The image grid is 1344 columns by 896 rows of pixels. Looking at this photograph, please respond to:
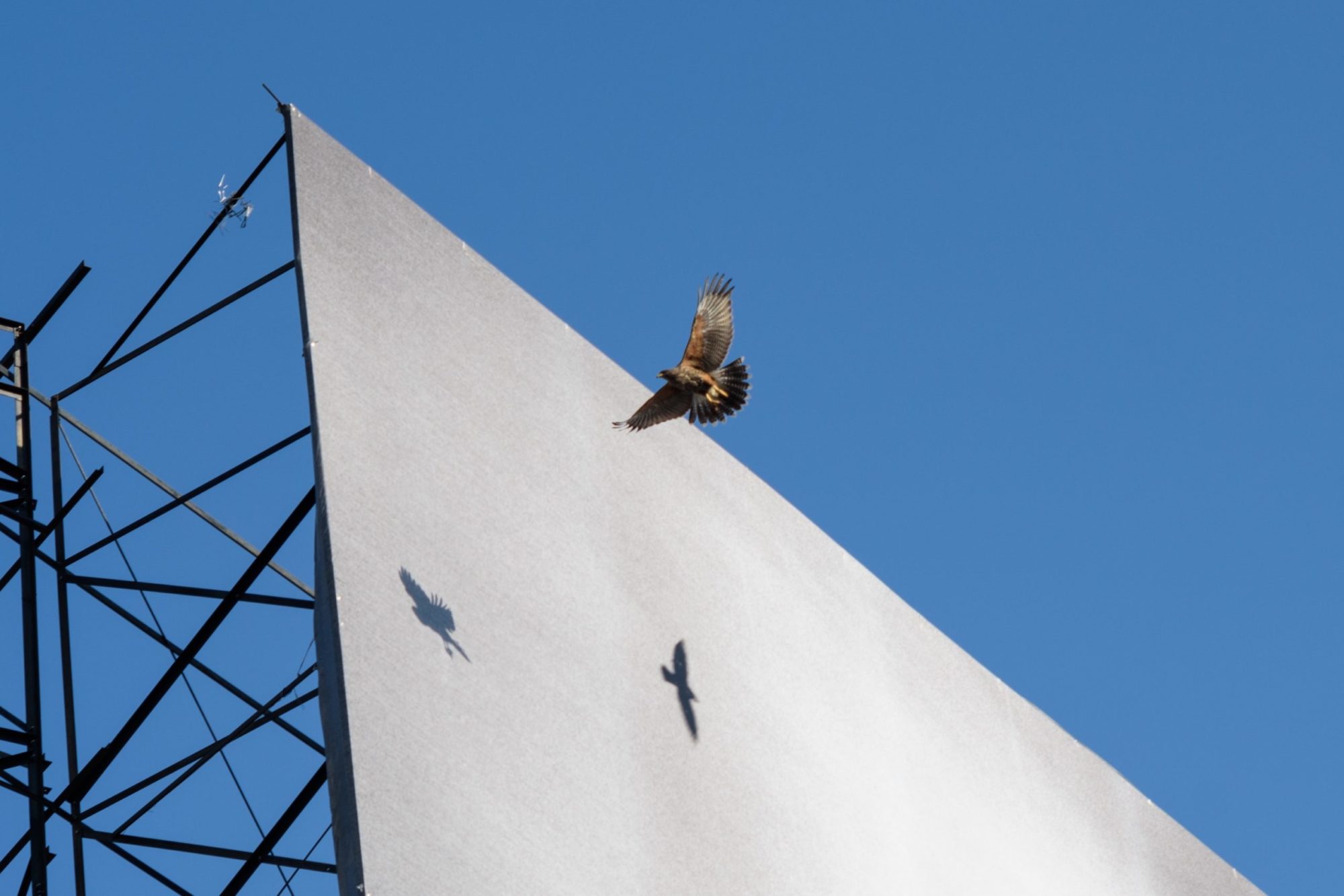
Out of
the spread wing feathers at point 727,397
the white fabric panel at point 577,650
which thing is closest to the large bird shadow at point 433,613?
the white fabric panel at point 577,650

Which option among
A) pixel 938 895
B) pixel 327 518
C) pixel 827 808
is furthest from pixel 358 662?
pixel 938 895

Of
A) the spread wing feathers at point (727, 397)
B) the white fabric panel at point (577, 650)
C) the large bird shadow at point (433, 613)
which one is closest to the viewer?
the white fabric panel at point (577, 650)

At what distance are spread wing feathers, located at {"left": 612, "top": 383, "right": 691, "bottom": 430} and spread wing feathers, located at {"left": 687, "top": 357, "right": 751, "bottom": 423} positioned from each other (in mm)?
106

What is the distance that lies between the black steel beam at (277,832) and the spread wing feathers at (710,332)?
2.48 m

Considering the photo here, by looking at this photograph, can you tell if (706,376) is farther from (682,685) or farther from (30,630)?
(30,630)

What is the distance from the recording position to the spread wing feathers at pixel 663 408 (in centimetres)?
898

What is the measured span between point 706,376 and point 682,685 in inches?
59.3

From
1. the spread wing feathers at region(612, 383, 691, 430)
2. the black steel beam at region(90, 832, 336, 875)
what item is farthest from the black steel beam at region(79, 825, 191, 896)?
the spread wing feathers at region(612, 383, 691, 430)

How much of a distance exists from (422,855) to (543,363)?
11.3 ft

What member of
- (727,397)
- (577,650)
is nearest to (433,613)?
(577,650)

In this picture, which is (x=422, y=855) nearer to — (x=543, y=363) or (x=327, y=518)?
(x=327, y=518)

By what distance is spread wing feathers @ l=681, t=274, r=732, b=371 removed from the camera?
8891mm

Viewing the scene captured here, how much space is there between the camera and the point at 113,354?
9.09 meters

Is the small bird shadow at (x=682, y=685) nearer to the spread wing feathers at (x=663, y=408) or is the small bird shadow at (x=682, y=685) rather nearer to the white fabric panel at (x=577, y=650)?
the white fabric panel at (x=577, y=650)
